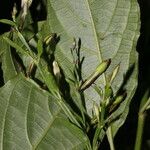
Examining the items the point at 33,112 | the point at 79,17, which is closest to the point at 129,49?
the point at 79,17

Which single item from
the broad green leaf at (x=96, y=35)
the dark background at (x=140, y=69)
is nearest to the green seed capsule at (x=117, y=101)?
the broad green leaf at (x=96, y=35)

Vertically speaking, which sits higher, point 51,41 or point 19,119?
point 51,41

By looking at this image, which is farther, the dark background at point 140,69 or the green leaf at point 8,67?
the dark background at point 140,69

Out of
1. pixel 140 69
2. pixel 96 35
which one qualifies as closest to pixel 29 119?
pixel 96 35

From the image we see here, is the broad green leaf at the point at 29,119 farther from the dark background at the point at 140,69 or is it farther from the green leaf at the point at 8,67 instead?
the dark background at the point at 140,69

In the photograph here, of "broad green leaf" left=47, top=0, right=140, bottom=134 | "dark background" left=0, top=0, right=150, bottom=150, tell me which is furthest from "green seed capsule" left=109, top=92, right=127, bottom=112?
"dark background" left=0, top=0, right=150, bottom=150

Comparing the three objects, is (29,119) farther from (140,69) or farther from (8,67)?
(140,69)

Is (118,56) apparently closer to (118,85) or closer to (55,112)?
(118,85)
